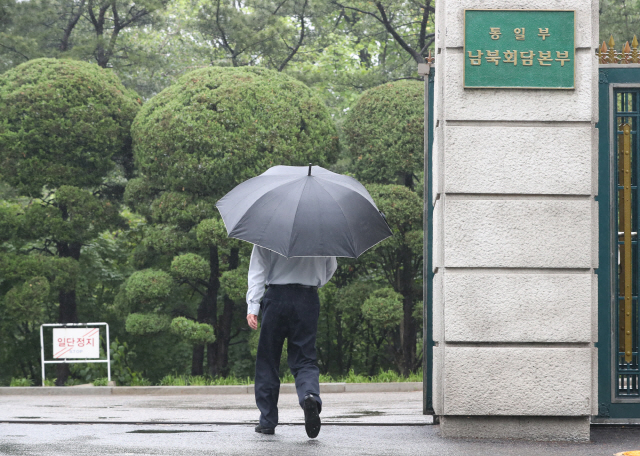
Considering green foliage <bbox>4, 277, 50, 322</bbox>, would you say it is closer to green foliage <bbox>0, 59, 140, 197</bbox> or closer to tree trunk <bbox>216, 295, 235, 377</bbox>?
green foliage <bbox>0, 59, 140, 197</bbox>

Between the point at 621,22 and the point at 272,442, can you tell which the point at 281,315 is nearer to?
the point at 272,442

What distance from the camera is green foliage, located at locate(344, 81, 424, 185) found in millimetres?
14812

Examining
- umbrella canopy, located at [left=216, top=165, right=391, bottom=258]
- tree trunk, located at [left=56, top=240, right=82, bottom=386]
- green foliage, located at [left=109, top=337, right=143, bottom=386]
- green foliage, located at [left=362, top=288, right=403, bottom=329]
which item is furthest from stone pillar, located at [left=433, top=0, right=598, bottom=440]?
tree trunk, located at [left=56, top=240, right=82, bottom=386]

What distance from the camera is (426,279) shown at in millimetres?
6609

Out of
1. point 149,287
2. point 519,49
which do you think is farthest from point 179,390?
point 519,49

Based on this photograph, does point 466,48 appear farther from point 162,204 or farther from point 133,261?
point 133,261

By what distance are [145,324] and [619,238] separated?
9.65m

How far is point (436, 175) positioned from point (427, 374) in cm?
167

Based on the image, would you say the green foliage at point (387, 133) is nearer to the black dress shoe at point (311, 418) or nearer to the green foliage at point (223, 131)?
the green foliage at point (223, 131)

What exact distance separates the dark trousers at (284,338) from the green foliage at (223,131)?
8726 millimetres

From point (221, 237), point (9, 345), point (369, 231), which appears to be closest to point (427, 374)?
point (369, 231)

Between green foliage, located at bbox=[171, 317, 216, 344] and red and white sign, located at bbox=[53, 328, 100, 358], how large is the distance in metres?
1.27

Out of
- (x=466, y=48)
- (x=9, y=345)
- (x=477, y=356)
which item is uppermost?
(x=466, y=48)

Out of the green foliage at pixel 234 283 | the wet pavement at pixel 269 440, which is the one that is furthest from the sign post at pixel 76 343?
the wet pavement at pixel 269 440
